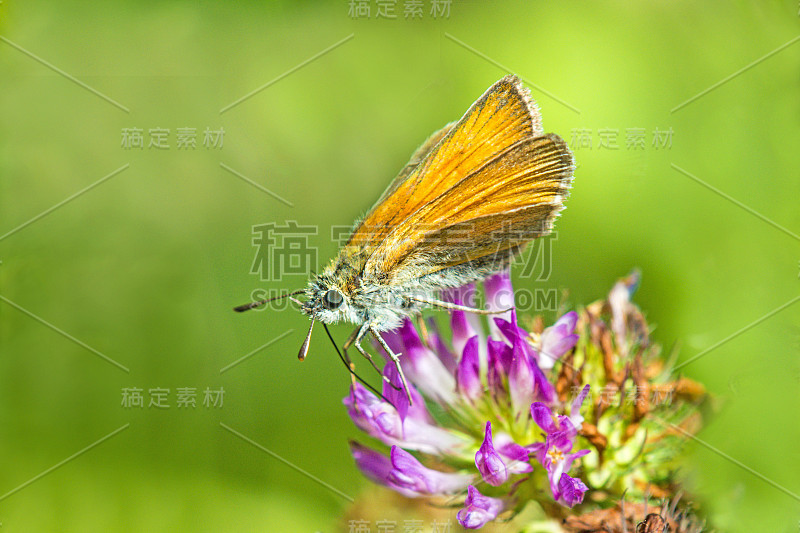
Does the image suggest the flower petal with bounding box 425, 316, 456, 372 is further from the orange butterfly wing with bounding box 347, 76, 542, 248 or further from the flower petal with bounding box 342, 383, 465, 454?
the orange butterfly wing with bounding box 347, 76, 542, 248

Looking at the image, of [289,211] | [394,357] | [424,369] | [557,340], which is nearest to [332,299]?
[394,357]

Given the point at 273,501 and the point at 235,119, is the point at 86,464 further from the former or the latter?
the point at 235,119

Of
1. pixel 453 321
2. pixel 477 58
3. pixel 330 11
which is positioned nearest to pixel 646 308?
pixel 453 321

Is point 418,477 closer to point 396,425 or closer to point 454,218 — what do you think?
point 396,425

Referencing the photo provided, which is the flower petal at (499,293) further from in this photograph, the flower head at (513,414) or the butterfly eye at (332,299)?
the butterfly eye at (332,299)

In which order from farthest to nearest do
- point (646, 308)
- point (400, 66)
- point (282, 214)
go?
point (400, 66), point (282, 214), point (646, 308)

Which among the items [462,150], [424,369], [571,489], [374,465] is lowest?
[374,465]
